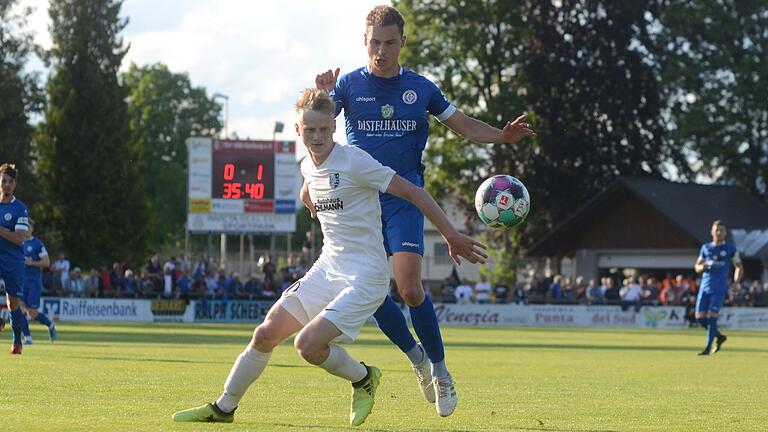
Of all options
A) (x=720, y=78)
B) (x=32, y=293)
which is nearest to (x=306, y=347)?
(x=32, y=293)

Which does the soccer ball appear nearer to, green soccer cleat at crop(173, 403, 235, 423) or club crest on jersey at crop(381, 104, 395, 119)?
club crest on jersey at crop(381, 104, 395, 119)

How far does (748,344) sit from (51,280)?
65.8ft

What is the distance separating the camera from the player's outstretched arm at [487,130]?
31.6 ft

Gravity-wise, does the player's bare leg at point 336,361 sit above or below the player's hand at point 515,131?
below

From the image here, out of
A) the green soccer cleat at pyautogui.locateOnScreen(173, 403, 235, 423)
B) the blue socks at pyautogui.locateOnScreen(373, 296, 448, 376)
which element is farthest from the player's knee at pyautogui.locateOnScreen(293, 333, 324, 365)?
the blue socks at pyautogui.locateOnScreen(373, 296, 448, 376)

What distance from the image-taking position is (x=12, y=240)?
16.4 metres

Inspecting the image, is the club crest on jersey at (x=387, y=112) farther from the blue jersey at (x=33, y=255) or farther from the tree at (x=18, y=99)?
the tree at (x=18, y=99)

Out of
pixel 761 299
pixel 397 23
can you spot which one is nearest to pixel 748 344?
pixel 761 299

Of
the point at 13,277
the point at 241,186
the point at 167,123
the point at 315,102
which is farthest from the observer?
the point at 167,123

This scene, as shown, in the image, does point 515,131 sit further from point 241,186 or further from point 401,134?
point 241,186

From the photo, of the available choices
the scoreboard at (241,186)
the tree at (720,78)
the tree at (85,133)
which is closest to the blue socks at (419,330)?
the scoreboard at (241,186)

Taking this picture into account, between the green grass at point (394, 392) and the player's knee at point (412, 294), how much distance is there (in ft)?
2.55

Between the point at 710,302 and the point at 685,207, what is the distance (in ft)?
103

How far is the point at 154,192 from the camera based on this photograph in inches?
3570
